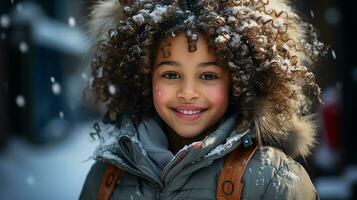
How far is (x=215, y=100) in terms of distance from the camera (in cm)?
309

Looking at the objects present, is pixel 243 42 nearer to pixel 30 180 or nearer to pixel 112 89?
pixel 112 89

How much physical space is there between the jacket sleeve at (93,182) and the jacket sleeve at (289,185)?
31.5 inches

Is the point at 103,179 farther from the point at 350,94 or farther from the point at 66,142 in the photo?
the point at 66,142

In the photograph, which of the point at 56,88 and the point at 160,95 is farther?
the point at 56,88

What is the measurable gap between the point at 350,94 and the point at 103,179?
5.54 metres

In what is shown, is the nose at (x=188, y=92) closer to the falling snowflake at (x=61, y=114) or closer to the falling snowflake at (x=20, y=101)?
the falling snowflake at (x=20, y=101)

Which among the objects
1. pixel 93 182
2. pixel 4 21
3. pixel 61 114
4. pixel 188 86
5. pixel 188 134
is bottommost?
pixel 93 182

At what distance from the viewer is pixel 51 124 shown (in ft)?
44.4

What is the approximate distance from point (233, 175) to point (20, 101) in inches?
381

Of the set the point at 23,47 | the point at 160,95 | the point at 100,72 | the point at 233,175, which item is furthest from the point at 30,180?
the point at 233,175

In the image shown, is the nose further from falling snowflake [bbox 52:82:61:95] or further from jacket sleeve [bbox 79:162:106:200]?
falling snowflake [bbox 52:82:61:95]

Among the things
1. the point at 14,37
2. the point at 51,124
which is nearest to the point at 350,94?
the point at 14,37

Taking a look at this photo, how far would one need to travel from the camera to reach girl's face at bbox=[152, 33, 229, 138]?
3.05 metres

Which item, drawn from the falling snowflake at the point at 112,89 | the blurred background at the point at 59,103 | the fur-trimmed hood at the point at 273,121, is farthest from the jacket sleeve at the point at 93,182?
the blurred background at the point at 59,103
